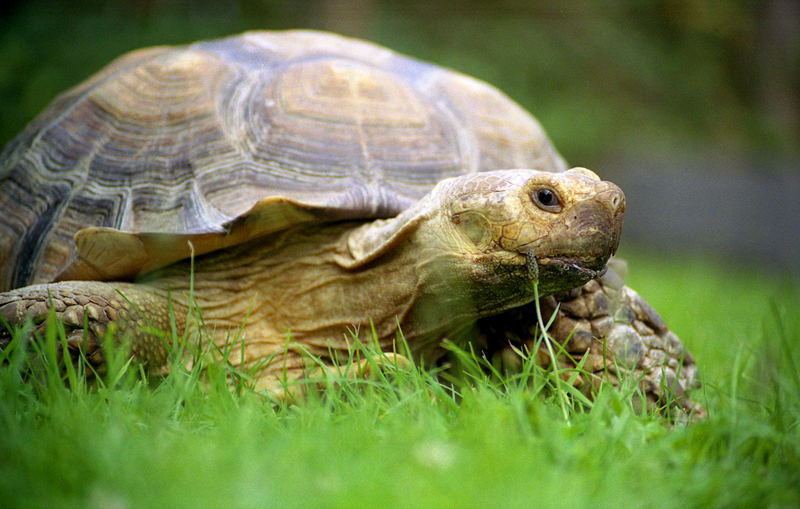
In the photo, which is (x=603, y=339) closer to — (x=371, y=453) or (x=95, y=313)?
(x=371, y=453)

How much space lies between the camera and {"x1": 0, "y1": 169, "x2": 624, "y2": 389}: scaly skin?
179 centimetres

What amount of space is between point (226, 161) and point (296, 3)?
5808 mm

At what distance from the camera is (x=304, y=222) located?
2191 millimetres

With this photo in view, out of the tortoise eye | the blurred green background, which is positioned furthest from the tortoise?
the blurred green background

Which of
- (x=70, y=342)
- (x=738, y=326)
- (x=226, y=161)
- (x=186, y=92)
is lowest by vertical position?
(x=738, y=326)

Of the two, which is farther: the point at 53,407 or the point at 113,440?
the point at 53,407

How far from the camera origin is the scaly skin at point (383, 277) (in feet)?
5.87

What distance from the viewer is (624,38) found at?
35.3 feet

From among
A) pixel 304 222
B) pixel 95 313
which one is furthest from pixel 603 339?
pixel 95 313

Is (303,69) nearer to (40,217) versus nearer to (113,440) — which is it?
(40,217)

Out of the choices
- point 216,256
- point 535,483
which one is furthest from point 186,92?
point 535,483

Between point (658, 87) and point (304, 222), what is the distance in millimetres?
10260

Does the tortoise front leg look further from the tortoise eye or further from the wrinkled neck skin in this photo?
the tortoise eye

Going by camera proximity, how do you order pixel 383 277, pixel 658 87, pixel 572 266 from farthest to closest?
pixel 658 87
pixel 383 277
pixel 572 266
